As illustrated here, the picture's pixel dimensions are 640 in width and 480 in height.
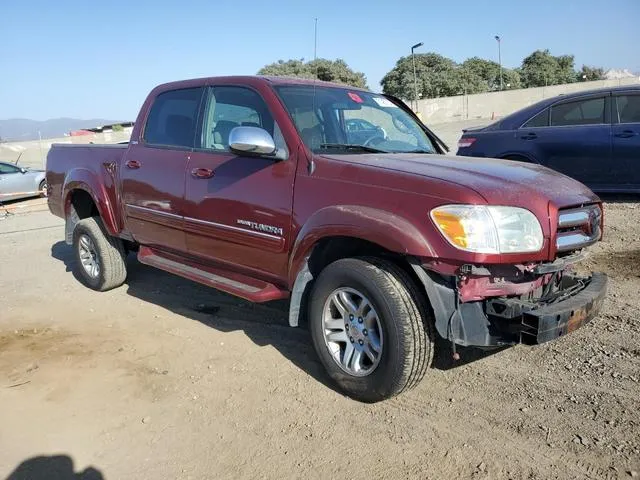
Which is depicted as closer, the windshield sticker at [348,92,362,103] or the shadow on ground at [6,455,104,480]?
Answer: the shadow on ground at [6,455,104,480]

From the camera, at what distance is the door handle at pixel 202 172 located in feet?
13.2

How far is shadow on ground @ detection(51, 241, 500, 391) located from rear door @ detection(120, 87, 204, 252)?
0.69 m

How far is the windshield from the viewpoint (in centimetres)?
372

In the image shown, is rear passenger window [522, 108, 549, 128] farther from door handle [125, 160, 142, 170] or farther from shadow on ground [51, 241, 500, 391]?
door handle [125, 160, 142, 170]

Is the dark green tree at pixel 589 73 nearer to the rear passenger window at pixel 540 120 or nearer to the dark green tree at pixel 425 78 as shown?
the dark green tree at pixel 425 78

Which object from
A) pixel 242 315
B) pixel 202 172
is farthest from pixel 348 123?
pixel 242 315

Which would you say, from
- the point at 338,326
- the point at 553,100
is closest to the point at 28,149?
the point at 553,100

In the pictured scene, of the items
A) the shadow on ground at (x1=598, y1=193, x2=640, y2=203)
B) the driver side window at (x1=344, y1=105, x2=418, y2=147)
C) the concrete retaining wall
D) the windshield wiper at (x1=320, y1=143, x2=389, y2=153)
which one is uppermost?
the concrete retaining wall

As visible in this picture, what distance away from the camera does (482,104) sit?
1810 inches

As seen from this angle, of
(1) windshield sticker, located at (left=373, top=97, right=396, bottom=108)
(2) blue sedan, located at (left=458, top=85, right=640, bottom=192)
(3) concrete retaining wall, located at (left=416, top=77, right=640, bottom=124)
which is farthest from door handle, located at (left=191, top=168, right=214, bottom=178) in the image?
(3) concrete retaining wall, located at (left=416, top=77, right=640, bottom=124)

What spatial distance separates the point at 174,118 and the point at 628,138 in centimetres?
581

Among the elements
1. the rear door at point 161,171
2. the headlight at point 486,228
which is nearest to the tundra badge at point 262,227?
the rear door at point 161,171

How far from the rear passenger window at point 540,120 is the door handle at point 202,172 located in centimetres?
549

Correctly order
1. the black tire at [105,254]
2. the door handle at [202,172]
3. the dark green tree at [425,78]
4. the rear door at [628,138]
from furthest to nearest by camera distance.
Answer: the dark green tree at [425,78], the rear door at [628,138], the black tire at [105,254], the door handle at [202,172]
